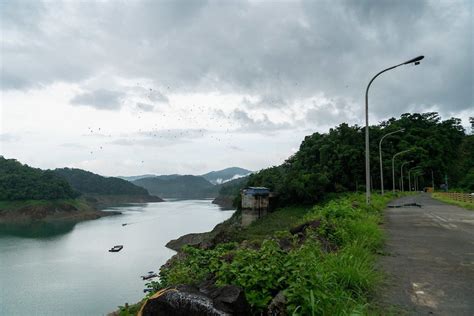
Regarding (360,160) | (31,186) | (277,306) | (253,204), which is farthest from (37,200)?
(277,306)

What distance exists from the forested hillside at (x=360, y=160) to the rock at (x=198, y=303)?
6779cm

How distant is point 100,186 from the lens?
174 meters

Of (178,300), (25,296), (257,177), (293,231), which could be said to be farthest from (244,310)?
(257,177)

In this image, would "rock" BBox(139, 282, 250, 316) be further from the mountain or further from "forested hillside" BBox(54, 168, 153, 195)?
"forested hillside" BBox(54, 168, 153, 195)

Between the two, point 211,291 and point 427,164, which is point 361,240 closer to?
point 211,291

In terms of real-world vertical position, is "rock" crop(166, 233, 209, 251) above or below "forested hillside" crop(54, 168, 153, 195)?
below

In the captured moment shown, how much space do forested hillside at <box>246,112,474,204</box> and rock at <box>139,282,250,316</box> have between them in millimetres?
67794

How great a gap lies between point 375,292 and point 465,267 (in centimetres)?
277

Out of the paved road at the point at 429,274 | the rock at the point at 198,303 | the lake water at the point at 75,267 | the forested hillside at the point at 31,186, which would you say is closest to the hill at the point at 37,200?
the forested hillside at the point at 31,186

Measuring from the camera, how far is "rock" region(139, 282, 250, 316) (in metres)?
3.47

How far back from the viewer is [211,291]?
3869 millimetres

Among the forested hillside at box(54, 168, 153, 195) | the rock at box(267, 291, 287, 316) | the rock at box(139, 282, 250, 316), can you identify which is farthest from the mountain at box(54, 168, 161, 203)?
the rock at box(267, 291, 287, 316)

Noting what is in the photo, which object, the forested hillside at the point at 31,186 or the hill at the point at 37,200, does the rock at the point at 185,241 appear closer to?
the hill at the point at 37,200

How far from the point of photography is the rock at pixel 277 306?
371cm
